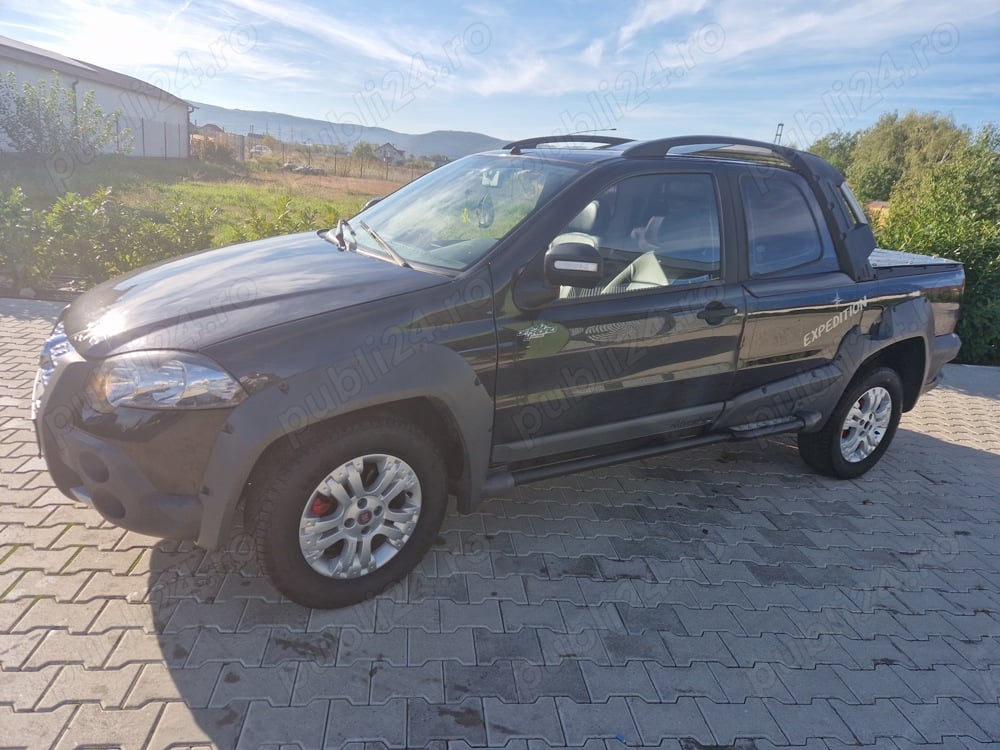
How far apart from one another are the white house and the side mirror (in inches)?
1172

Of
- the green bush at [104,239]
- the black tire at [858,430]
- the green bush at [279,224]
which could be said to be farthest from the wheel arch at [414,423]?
the green bush at [104,239]

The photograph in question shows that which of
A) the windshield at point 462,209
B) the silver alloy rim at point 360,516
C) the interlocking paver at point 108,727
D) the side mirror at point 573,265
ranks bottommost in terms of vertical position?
the interlocking paver at point 108,727

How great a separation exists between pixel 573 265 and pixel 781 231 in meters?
1.70

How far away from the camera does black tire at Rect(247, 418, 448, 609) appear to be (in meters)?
2.45

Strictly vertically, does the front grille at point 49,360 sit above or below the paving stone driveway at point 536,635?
above

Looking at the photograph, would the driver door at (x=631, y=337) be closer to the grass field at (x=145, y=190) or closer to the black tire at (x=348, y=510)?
the black tire at (x=348, y=510)

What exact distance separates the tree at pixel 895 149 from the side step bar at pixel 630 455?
140 feet

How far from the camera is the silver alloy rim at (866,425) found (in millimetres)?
4320

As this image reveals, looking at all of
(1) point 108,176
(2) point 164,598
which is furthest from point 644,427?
(1) point 108,176

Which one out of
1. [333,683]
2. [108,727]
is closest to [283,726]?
[333,683]

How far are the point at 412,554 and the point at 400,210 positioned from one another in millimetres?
1879

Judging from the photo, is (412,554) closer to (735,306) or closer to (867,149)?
(735,306)

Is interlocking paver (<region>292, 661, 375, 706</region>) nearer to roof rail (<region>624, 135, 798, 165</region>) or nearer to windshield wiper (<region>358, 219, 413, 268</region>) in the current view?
windshield wiper (<region>358, 219, 413, 268</region>)

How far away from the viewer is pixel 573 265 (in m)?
2.69
